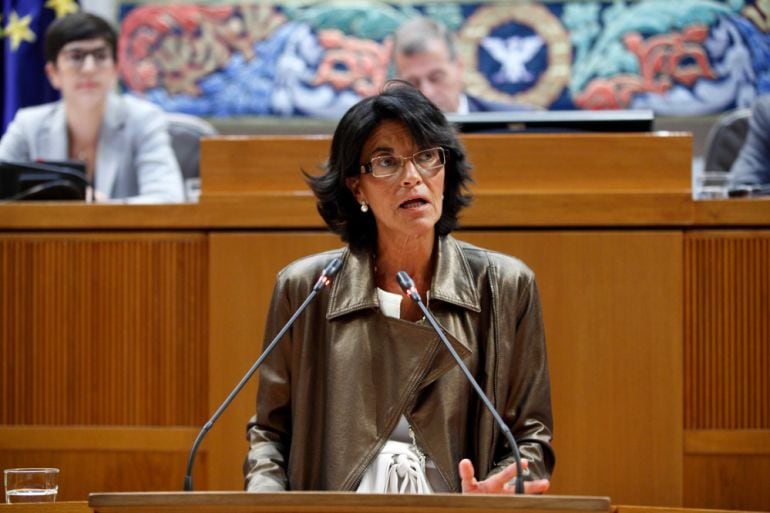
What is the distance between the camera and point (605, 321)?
9.41 ft

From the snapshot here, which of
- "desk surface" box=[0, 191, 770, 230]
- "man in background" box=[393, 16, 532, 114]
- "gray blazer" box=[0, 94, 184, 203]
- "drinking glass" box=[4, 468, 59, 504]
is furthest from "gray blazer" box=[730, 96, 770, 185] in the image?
"drinking glass" box=[4, 468, 59, 504]

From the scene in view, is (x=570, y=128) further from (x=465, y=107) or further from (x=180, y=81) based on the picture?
(x=180, y=81)

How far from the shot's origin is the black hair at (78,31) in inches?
172

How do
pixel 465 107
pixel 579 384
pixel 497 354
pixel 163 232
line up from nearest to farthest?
pixel 497 354 → pixel 579 384 → pixel 163 232 → pixel 465 107

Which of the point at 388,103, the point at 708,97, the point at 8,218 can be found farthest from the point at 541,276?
the point at 708,97

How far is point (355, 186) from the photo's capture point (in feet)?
8.38

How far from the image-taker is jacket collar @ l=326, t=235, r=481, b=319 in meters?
2.42

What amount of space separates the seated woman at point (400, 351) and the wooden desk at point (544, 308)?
446 mm

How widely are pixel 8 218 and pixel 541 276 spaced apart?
138 cm

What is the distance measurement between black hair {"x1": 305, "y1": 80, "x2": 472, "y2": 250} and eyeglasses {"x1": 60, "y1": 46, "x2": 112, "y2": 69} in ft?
6.76

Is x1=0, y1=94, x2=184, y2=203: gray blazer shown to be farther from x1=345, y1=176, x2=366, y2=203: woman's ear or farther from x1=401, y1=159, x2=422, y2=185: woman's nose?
x1=401, y1=159, x2=422, y2=185: woman's nose

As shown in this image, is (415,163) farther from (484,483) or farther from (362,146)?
(484,483)

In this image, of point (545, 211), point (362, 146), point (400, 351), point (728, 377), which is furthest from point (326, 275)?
point (728, 377)

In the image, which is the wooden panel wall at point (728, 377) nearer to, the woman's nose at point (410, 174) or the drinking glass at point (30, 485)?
the woman's nose at point (410, 174)
